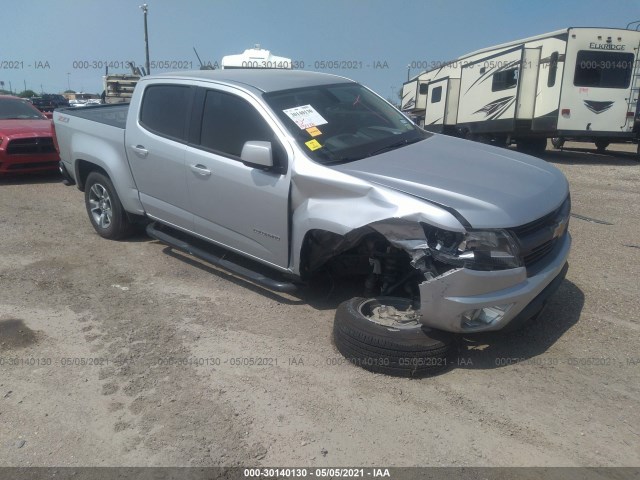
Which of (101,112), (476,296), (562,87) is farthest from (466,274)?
(562,87)

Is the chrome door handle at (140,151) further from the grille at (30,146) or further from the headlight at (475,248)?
the grille at (30,146)

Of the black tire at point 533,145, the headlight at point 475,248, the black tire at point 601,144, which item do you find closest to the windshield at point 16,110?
the headlight at point 475,248

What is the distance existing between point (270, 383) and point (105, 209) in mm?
3808

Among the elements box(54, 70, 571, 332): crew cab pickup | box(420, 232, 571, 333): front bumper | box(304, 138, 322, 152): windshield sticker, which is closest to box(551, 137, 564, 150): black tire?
box(54, 70, 571, 332): crew cab pickup

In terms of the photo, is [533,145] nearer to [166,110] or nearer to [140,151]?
[166,110]

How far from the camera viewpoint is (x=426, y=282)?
3.35m

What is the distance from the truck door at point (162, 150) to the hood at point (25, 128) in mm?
5316

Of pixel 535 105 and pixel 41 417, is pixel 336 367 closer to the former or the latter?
pixel 41 417

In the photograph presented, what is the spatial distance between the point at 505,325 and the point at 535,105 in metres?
12.8

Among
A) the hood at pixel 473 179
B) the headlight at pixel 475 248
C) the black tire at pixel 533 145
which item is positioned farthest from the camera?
the black tire at pixel 533 145

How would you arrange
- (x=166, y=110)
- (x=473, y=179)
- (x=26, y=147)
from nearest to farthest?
(x=473, y=179) → (x=166, y=110) → (x=26, y=147)

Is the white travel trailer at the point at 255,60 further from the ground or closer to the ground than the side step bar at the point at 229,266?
further from the ground

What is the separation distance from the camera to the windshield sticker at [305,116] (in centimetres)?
439

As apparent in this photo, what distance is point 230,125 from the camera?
15.5 feet
